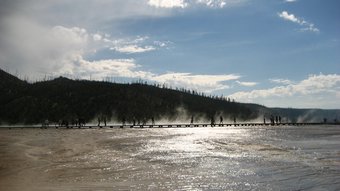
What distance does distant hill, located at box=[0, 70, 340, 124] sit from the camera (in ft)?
455

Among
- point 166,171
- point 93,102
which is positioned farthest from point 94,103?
point 166,171

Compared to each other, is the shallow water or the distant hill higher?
the distant hill

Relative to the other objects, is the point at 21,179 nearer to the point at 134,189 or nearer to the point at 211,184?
the point at 134,189

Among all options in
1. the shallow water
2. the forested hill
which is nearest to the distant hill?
the forested hill

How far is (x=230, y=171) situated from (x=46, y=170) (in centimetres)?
687

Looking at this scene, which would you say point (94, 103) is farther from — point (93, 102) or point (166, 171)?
point (166, 171)

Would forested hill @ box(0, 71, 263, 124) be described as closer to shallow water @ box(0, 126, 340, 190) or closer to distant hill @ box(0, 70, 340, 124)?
distant hill @ box(0, 70, 340, 124)

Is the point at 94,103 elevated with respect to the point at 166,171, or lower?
elevated

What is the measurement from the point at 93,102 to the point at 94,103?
848 millimetres

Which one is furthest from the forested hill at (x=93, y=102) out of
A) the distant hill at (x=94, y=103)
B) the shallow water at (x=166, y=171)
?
the shallow water at (x=166, y=171)

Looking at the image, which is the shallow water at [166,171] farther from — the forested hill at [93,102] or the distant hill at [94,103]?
the forested hill at [93,102]

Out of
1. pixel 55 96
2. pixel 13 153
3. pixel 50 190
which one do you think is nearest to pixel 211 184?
pixel 50 190

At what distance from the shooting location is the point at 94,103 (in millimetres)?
154750

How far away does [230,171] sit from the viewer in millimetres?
16359
